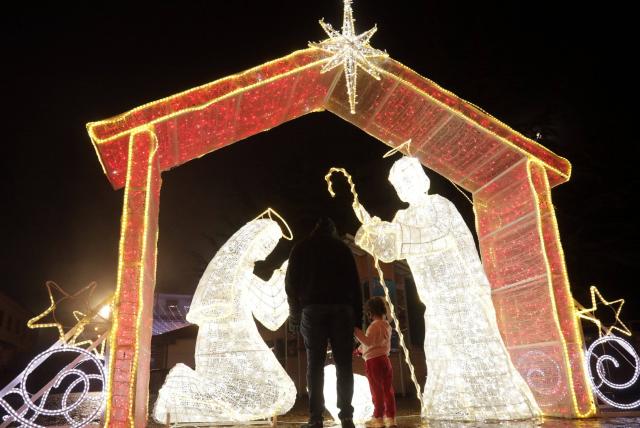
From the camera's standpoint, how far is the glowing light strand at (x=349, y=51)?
19.1 feet

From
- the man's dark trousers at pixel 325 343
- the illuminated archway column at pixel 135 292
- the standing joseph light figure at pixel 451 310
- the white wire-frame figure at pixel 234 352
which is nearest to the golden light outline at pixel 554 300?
the standing joseph light figure at pixel 451 310

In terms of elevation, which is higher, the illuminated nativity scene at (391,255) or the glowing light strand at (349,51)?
the glowing light strand at (349,51)

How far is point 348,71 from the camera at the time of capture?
5875 millimetres

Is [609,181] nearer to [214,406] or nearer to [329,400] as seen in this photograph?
[329,400]

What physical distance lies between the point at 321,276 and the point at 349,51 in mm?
3090

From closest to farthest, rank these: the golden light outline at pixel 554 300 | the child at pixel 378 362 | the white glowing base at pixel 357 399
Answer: the child at pixel 378 362
the golden light outline at pixel 554 300
the white glowing base at pixel 357 399

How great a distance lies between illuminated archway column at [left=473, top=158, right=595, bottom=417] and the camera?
17.9ft

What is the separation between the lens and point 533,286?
5906mm

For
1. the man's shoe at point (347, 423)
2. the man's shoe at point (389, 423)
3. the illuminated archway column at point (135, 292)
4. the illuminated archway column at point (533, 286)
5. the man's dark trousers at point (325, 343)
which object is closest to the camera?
the man's shoe at point (347, 423)

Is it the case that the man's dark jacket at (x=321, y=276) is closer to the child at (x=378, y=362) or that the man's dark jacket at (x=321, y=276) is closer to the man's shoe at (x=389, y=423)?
the child at (x=378, y=362)

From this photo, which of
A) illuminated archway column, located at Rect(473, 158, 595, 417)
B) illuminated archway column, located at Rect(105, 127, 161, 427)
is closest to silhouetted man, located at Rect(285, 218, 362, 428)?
illuminated archway column, located at Rect(105, 127, 161, 427)

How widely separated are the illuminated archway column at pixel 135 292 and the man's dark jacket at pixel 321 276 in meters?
1.47

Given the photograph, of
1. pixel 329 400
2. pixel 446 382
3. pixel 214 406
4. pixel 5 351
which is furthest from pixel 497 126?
pixel 5 351

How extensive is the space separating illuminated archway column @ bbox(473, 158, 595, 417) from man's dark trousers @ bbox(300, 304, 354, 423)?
290 centimetres
